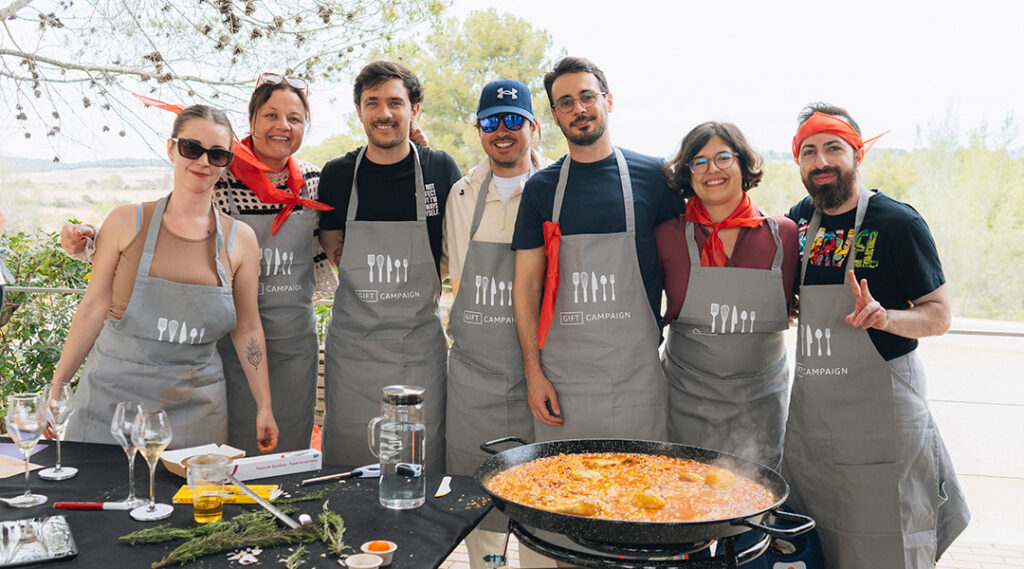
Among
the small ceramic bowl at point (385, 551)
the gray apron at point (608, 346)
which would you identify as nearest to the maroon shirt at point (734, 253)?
the gray apron at point (608, 346)

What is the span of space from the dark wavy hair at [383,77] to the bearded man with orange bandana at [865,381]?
1.66 meters

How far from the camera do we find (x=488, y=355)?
9.34 ft

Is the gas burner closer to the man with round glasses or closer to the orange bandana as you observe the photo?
the man with round glasses

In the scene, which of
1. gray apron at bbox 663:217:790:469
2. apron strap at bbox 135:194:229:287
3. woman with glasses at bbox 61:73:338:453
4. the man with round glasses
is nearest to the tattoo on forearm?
apron strap at bbox 135:194:229:287

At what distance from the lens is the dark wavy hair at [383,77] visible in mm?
2969

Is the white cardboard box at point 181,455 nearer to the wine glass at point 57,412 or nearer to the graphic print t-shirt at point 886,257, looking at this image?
the wine glass at point 57,412

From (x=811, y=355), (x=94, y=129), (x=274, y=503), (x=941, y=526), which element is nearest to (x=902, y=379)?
(x=811, y=355)

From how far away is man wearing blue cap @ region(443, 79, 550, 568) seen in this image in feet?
9.30

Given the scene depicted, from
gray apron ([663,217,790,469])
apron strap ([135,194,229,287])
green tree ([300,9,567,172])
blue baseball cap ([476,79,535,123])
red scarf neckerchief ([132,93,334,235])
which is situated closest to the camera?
apron strap ([135,194,229,287])

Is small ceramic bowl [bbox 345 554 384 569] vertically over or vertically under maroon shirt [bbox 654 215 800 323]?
under

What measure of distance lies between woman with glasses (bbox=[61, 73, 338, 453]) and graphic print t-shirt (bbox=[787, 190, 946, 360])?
2.05 metres

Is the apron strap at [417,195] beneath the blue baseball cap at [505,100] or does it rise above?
beneath

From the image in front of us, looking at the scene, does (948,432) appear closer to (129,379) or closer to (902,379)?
(902,379)

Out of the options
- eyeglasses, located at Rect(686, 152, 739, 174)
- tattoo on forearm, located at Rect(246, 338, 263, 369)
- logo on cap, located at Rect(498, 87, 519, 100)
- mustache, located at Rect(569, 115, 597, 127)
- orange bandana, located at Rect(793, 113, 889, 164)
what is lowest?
tattoo on forearm, located at Rect(246, 338, 263, 369)
